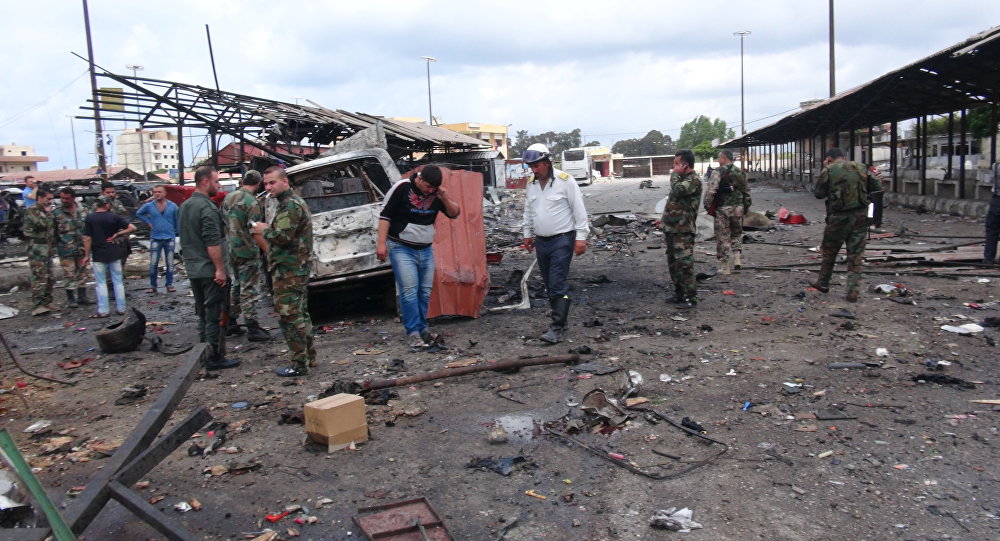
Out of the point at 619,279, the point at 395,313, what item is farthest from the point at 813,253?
the point at 395,313

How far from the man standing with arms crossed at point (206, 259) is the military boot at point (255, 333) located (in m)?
0.90

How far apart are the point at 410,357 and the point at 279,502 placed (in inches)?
101

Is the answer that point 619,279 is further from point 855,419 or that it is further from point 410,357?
point 855,419

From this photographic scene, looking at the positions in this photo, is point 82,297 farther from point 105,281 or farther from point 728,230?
point 728,230

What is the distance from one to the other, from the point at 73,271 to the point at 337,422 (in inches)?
310

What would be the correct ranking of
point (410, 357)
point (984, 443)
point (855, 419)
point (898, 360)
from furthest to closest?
point (410, 357) → point (898, 360) → point (855, 419) → point (984, 443)

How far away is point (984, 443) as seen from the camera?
11.6ft

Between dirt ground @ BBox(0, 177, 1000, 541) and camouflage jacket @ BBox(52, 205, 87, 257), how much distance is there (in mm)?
2486

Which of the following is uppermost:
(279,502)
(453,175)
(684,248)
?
(453,175)

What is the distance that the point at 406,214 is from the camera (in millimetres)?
5859

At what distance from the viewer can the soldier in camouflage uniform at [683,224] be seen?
7.07m

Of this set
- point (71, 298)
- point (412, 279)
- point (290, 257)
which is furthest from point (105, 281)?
point (412, 279)

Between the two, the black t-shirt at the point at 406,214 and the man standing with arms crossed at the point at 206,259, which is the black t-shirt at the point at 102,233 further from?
the black t-shirt at the point at 406,214

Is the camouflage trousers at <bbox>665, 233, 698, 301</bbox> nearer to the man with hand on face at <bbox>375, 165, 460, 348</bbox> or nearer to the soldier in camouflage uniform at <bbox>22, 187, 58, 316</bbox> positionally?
the man with hand on face at <bbox>375, 165, 460, 348</bbox>
